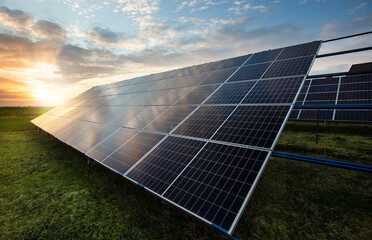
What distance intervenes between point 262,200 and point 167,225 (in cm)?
372

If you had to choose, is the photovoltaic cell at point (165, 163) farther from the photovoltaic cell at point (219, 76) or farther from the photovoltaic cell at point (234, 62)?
the photovoltaic cell at point (234, 62)

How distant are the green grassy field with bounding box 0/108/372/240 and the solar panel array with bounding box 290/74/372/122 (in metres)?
7.48

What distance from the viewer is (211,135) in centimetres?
618

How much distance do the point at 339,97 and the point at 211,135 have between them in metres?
19.3

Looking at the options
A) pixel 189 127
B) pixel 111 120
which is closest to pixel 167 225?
pixel 189 127

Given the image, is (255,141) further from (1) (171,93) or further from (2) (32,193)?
(2) (32,193)

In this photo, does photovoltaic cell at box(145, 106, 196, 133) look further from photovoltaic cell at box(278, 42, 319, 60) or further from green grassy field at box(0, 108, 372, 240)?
photovoltaic cell at box(278, 42, 319, 60)

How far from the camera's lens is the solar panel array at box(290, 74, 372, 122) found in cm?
1609

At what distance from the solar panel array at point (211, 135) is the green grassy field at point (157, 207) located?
1475 mm

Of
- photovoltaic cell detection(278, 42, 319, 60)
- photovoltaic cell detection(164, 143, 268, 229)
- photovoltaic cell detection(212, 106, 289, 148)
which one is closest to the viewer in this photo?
photovoltaic cell detection(164, 143, 268, 229)

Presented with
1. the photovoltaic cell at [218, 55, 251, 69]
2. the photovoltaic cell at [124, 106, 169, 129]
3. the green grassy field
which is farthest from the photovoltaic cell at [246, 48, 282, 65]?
the photovoltaic cell at [124, 106, 169, 129]

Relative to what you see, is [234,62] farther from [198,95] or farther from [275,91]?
[275,91]

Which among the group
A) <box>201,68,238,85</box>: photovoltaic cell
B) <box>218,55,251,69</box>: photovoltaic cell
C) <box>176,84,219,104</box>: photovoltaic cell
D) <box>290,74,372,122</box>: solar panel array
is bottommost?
<box>290,74,372,122</box>: solar panel array

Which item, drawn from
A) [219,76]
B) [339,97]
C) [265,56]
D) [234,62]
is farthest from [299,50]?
[339,97]
